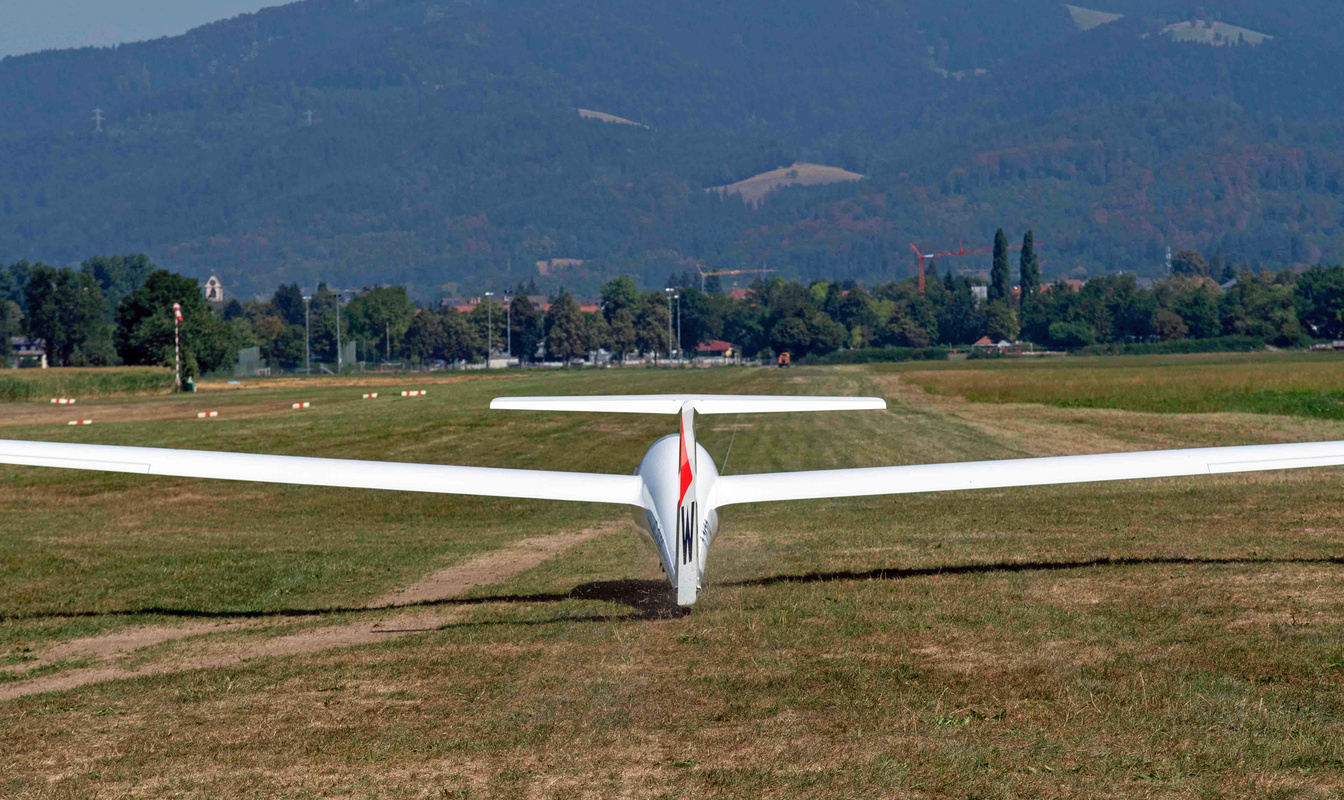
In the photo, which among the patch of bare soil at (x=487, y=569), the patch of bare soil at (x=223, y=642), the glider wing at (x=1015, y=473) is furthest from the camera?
the patch of bare soil at (x=487, y=569)

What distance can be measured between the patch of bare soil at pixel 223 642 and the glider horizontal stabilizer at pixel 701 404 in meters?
2.73

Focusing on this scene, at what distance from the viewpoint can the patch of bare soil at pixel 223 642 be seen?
13.0 meters

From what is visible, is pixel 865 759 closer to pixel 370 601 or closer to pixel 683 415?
pixel 683 415

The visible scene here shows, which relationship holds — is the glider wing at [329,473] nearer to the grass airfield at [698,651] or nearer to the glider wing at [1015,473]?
the grass airfield at [698,651]

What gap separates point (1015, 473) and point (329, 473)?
27.6 feet

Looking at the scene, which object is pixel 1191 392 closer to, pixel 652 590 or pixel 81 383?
pixel 652 590

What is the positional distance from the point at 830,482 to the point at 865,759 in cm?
692

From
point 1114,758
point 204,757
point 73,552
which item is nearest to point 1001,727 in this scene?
point 1114,758

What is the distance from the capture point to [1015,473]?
16156mm

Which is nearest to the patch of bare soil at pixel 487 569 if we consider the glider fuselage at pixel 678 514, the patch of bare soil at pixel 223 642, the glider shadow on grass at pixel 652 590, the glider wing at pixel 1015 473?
the patch of bare soil at pixel 223 642

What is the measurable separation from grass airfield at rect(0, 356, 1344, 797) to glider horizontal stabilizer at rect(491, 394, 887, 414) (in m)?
2.27

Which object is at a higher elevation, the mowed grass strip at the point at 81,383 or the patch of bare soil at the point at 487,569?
the mowed grass strip at the point at 81,383

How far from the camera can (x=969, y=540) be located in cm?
2038

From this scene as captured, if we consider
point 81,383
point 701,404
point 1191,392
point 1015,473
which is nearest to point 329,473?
point 701,404
